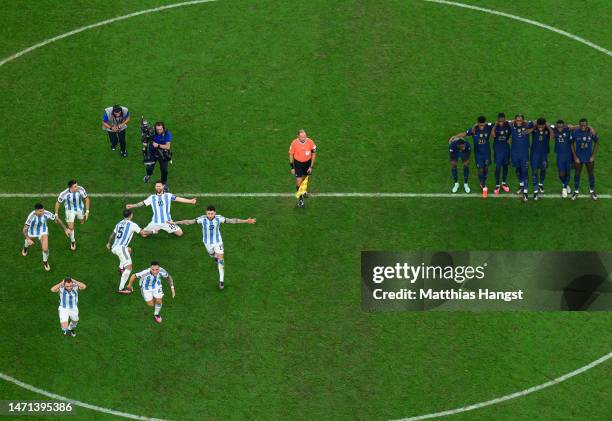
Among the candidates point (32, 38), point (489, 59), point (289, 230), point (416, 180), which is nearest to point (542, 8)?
point (489, 59)

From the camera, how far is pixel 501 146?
37750 millimetres

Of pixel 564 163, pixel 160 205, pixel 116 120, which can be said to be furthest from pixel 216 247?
pixel 564 163

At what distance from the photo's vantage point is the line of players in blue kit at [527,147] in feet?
123

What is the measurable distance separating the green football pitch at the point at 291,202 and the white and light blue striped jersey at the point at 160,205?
2.42 feet

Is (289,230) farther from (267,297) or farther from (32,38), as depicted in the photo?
(32,38)

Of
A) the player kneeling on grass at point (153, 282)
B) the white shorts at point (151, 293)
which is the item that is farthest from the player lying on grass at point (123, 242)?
the white shorts at point (151, 293)

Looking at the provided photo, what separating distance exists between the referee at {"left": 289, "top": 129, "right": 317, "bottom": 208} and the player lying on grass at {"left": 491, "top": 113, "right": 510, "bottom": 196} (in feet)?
14.4

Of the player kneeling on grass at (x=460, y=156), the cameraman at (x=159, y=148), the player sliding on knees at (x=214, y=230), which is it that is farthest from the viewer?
the cameraman at (x=159, y=148)

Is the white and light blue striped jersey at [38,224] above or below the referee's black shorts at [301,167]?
below

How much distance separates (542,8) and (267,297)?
12.4 meters

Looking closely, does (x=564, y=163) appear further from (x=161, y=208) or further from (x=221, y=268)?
(x=161, y=208)

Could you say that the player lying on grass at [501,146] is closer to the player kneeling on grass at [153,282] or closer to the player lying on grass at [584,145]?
the player lying on grass at [584,145]

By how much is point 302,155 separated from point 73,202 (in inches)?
219

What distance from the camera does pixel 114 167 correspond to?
39.4m
